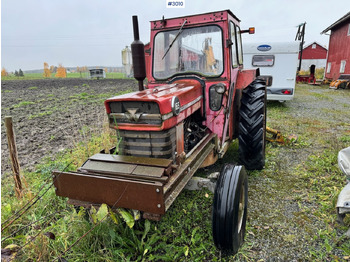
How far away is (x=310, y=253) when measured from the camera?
2.42 meters

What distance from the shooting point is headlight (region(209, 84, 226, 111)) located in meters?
3.16

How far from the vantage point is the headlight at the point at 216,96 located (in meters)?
3.16

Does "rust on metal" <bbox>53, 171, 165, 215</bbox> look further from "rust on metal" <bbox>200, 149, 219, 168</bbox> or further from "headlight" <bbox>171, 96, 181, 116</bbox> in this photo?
"rust on metal" <bbox>200, 149, 219, 168</bbox>

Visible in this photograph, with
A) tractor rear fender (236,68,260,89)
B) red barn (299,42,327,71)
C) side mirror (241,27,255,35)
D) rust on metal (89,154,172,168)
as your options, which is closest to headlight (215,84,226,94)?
tractor rear fender (236,68,260,89)

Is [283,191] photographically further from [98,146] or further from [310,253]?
[98,146]

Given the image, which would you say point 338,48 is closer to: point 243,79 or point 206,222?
point 243,79

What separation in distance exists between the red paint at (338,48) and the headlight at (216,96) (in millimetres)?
17779

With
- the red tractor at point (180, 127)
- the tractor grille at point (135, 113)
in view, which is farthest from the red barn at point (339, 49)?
the tractor grille at point (135, 113)

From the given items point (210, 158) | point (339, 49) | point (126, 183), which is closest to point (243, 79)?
point (210, 158)

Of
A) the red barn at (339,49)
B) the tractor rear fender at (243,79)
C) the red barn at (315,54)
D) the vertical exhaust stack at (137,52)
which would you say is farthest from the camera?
the red barn at (315,54)

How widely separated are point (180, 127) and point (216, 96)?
0.85 m

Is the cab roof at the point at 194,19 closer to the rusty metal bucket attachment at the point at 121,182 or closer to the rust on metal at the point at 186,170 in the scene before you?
the rust on metal at the point at 186,170

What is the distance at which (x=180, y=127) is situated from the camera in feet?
8.77

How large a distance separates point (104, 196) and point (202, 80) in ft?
6.27
